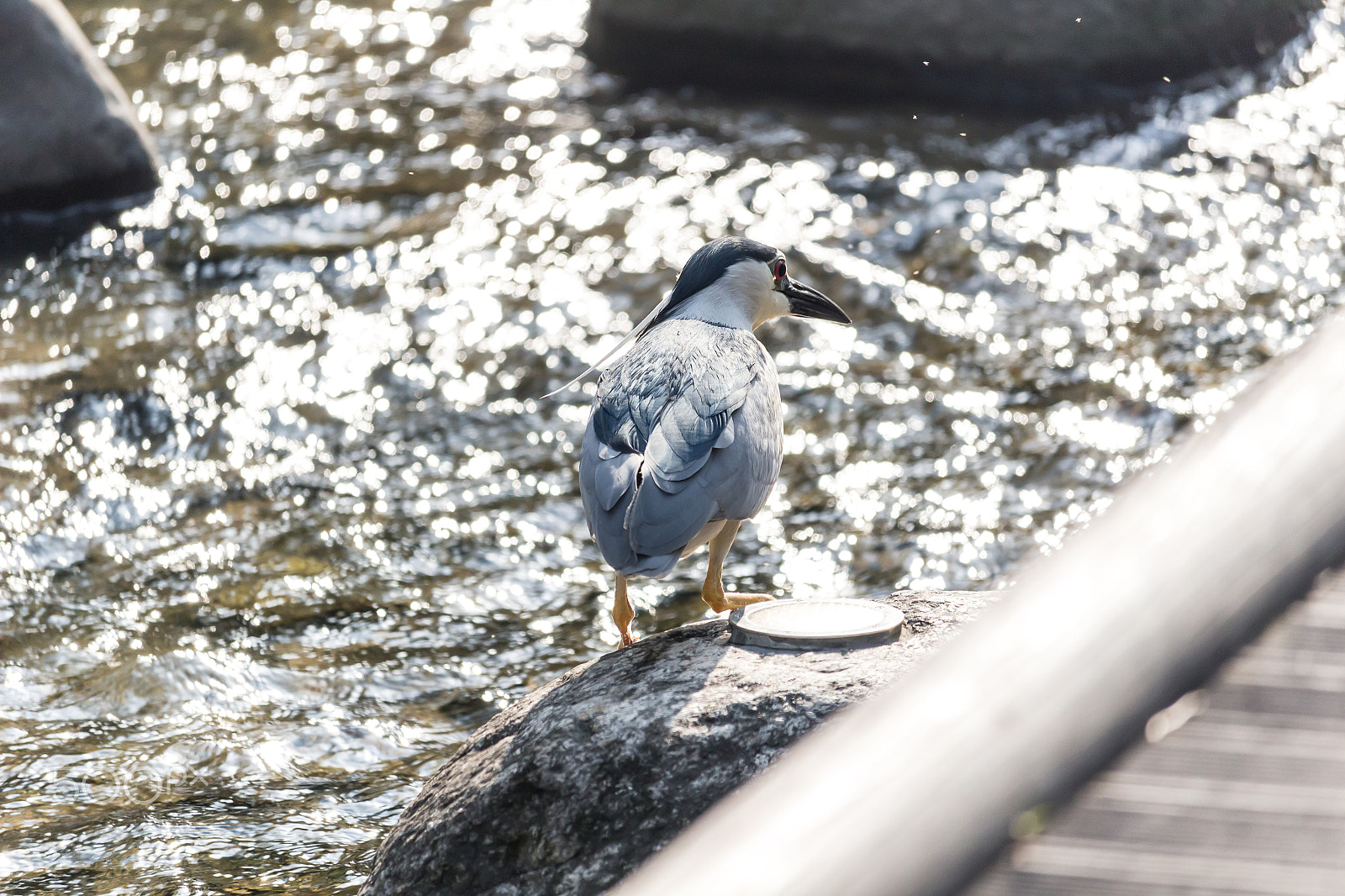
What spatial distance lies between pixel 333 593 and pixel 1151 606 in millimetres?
4097

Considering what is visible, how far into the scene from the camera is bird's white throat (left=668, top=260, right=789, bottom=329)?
404 cm

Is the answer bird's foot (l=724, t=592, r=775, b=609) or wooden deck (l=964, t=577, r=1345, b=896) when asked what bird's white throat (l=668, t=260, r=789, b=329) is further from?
wooden deck (l=964, t=577, r=1345, b=896)

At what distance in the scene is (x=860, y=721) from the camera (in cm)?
110

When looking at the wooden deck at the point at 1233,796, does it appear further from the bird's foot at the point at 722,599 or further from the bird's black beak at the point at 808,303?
the bird's black beak at the point at 808,303

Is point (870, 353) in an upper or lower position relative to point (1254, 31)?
lower

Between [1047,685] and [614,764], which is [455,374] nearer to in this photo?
[614,764]

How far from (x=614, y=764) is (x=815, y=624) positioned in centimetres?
64

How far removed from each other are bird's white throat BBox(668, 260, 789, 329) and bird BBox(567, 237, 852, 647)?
0.03ft

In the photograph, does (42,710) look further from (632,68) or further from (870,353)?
(632,68)

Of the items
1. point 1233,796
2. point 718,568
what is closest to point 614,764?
point 718,568

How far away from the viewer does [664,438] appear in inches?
128

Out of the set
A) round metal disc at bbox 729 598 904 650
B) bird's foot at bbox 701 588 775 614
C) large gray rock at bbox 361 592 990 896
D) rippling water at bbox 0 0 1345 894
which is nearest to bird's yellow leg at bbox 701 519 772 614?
bird's foot at bbox 701 588 775 614

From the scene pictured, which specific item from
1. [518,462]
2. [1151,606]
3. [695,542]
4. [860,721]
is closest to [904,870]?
[860,721]

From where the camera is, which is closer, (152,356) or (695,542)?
(695,542)
